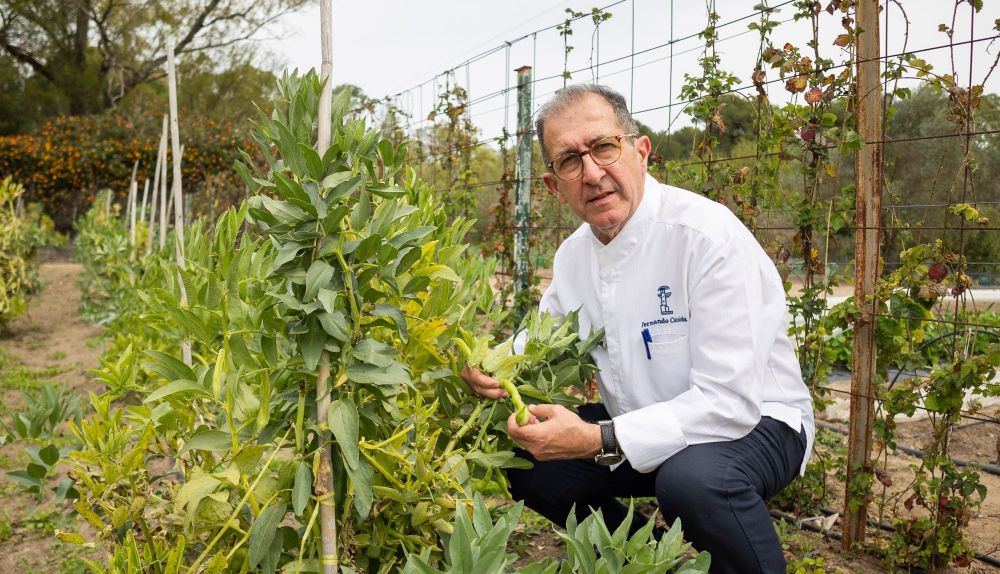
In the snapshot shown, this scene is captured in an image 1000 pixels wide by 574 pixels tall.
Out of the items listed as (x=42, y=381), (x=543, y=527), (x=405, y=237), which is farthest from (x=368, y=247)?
(x=42, y=381)

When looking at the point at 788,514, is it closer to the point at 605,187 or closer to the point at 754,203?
the point at 754,203

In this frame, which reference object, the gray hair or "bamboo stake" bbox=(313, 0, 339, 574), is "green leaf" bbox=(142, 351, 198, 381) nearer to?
"bamboo stake" bbox=(313, 0, 339, 574)

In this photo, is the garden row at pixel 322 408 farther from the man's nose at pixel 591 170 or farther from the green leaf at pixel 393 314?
the man's nose at pixel 591 170

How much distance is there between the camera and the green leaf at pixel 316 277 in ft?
4.18

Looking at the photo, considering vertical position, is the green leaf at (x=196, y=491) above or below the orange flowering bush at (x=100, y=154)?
below

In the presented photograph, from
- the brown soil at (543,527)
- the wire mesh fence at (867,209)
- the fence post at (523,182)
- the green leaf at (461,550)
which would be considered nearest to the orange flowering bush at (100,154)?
the brown soil at (543,527)

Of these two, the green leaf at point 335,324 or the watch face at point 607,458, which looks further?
the watch face at point 607,458

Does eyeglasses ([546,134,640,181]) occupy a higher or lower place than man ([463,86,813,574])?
higher

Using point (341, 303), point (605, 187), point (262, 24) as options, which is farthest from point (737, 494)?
point (262, 24)

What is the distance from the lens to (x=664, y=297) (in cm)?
213

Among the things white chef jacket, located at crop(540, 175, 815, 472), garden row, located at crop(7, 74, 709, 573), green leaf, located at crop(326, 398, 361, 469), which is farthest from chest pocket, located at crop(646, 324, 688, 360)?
Result: green leaf, located at crop(326, 398, 361, 469)

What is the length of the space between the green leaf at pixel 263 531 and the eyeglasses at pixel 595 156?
1.19 m

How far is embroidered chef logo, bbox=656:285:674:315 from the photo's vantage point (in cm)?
212

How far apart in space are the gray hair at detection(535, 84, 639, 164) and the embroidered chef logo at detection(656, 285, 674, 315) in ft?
1.49
